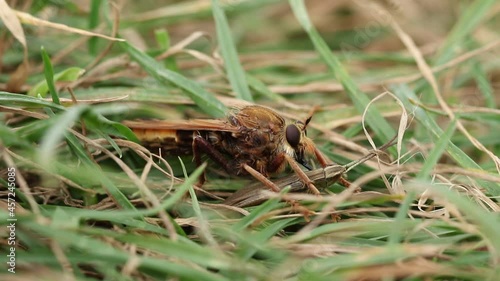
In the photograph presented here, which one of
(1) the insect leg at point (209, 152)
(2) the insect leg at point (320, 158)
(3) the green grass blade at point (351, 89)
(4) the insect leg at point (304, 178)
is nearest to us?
(4) the insect leg at point (304, 178)

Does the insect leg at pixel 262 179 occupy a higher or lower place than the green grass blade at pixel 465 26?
lower

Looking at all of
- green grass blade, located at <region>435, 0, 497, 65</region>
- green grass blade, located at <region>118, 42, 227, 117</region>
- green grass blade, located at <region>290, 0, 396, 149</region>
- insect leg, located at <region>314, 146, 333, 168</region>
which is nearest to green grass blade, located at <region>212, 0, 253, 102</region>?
green grass blade, located at <region>118, 42, 227, 117</region>

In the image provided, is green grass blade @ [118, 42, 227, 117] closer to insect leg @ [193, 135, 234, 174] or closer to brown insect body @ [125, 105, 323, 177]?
brown insect body @ [125, 105, 323, 177]

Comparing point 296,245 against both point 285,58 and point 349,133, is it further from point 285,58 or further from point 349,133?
point 285,58

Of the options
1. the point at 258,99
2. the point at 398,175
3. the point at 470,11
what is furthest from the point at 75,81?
the point at 470,11

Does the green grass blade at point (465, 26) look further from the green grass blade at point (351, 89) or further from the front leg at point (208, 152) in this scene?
the front leg at point (208, 152)

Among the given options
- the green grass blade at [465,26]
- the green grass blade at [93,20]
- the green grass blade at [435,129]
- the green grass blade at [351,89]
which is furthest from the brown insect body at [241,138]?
the green grass blade at [465,26]

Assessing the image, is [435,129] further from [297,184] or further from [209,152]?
[209,152]

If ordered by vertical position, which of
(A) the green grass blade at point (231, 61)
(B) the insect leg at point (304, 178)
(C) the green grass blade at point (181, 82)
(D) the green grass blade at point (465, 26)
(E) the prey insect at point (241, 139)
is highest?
(D) the green grass blade at point (465, 26)
